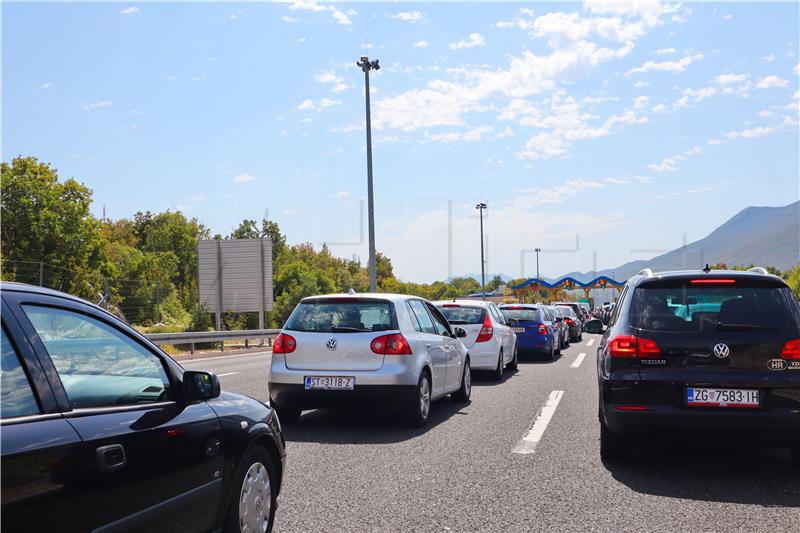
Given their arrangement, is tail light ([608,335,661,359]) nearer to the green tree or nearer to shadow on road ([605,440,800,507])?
shadow on road ([605,440,800,507])

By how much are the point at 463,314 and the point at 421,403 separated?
6.30 m

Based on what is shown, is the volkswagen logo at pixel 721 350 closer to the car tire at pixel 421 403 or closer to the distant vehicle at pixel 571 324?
the car tire at pixel 421 403

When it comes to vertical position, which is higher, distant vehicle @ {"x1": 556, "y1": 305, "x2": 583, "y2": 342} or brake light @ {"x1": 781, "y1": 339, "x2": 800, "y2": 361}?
brake light @ {"x1": 781, "y1": 339, "x2": 800, "y2": 361}

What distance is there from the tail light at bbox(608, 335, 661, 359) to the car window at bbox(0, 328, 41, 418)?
197 inches

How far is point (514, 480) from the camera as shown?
249 inches

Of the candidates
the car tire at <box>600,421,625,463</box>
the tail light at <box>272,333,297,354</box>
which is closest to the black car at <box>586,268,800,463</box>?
the car tire at <box>600,421,625,463</box>

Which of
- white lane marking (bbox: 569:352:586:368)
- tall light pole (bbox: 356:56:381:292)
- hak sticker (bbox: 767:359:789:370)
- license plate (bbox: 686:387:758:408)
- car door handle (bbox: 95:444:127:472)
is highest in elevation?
tall light pole (bbox: 356:56:381:292)

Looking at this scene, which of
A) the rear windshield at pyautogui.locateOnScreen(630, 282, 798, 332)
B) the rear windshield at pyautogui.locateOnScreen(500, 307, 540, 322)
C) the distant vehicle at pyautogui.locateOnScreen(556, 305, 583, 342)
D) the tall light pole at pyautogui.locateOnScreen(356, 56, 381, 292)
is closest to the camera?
the rear windshield at pyautogui.locateOnScreen(630, 282, 798, 332)

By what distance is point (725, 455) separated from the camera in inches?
296

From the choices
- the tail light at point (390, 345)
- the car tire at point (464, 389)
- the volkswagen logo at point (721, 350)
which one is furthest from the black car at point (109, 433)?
the car tire at point (464, 389)

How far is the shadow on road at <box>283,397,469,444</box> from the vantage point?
27.7 ft

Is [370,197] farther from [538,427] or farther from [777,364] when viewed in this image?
[777,364]

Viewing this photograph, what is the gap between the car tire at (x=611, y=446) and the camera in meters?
6.97

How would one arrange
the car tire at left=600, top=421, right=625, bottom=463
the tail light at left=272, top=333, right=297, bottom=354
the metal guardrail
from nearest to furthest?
the car tire at left=600, top=421, right=625, bottom=463 → the tail light at left=272, top=333, right=297, bottom=354 → the metal guardrail
